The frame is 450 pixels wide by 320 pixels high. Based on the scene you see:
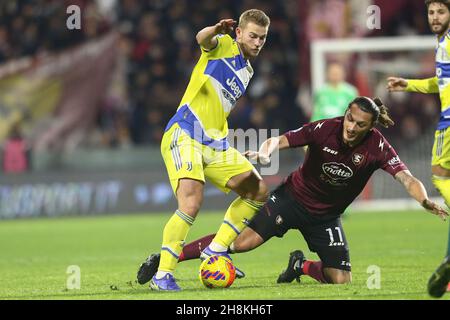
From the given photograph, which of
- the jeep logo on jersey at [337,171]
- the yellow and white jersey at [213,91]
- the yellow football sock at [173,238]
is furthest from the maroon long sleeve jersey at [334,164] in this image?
the yellow football sock at [173,238]

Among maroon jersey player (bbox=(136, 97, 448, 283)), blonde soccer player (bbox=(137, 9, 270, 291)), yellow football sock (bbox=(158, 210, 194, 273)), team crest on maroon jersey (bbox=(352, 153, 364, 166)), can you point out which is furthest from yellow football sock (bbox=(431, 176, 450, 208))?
yellow football sock (bbox=(158, 210, 194, 273))

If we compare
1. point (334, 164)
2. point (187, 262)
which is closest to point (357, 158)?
point (334, 164)

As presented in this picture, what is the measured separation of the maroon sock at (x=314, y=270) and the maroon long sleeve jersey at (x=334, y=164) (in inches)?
16.3

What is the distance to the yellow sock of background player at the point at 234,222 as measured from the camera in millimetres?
7512

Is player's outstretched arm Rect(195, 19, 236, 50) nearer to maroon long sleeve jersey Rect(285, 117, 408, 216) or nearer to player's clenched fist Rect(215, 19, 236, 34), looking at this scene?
player's clenched fist Rect(215, 19, 236, 34)

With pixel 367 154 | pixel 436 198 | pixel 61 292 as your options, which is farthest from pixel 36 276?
pixel 436 198

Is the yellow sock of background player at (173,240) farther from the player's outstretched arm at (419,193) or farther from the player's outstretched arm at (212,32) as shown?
the player's outstretched arm at (419,193)

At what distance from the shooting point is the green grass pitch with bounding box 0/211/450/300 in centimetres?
689

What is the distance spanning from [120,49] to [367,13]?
477 centimetres

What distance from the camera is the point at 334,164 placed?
7.47 metres

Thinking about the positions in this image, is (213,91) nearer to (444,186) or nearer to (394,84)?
(394,84)

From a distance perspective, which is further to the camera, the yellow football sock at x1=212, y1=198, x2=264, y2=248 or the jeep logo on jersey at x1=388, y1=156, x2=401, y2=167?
the yellow football sock at x1=212, y1=198, x2=264, y2=248

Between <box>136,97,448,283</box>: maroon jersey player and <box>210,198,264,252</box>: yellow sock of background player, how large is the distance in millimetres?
292
